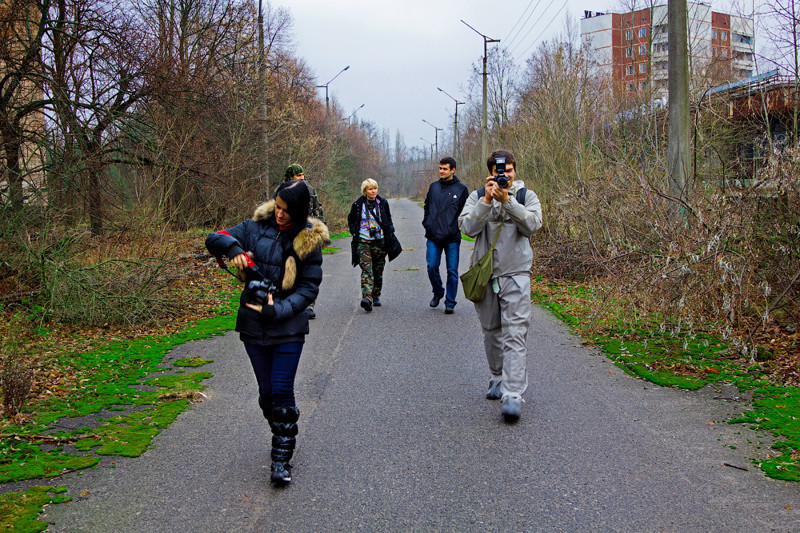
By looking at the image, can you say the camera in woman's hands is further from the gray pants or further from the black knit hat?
the gray pants

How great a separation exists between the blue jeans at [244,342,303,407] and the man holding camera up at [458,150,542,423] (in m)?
1.82

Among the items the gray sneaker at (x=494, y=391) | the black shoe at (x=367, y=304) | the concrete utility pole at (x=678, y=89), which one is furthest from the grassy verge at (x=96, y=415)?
the concrete utility pole at (x=678, y=89)

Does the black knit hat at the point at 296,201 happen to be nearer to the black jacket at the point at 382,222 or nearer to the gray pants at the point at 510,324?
the gray pants at the point at 510,324

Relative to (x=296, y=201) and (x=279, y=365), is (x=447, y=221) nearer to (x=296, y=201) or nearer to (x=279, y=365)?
(x=296, y=201)

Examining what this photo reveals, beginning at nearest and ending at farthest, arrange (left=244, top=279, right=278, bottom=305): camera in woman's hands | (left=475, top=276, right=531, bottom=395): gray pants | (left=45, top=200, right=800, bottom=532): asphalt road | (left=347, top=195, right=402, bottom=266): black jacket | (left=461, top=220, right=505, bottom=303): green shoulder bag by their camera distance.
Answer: (left=45, top=200, right=800, bottom=532): asphalt road → (left=244, top=279, right=278, bottom=305): camera in woman's hands → (left=475, top=276, right=531, bottom=395): gray pants → (left=461, top=220, right=505, bottom=303): green shoulder bag → (left=347, top=195, right=402, bottom=266): black jacket

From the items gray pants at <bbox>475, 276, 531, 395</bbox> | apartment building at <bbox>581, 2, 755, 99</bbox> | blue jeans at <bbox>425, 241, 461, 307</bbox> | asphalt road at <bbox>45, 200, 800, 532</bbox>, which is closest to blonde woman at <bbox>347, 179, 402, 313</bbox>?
blue jeans at <bbox>425, 241, 461, 307</bbox>

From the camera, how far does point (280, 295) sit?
167 inches

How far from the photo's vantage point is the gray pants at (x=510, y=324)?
5328 millimetres

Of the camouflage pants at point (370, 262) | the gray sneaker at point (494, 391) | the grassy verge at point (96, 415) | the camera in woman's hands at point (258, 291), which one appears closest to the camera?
the camera in woman's hands at point (258, 291)

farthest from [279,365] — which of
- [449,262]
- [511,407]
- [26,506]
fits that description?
[449,262]

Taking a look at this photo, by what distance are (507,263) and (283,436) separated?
2287 millimetres

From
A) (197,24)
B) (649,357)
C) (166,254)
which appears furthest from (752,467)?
(197,24)

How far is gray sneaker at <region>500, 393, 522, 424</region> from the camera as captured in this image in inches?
206

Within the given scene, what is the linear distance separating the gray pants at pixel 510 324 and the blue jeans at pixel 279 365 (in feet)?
6.03
